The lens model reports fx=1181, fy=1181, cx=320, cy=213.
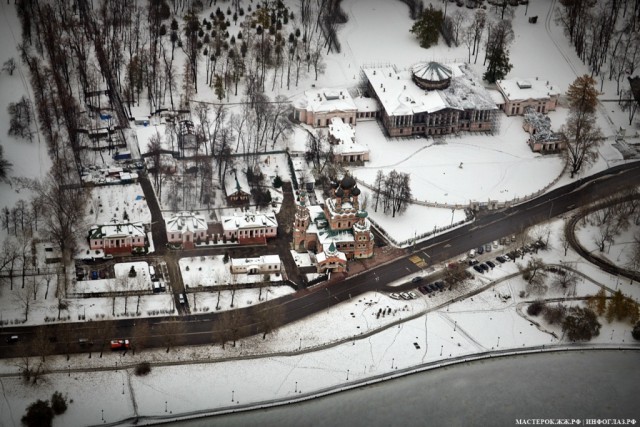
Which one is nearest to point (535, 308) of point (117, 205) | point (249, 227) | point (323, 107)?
point (249, 227)

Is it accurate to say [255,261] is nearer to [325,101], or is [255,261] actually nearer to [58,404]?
[58,404]

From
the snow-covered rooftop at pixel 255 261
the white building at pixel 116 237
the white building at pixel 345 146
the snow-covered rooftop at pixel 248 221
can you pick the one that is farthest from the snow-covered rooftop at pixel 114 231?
the white building at pixel 345 146

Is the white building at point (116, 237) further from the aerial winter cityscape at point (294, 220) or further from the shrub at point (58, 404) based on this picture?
the shrub at point (58, 404)

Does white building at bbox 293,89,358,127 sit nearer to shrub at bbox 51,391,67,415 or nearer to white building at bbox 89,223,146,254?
white building at bbox 89,223,146,254

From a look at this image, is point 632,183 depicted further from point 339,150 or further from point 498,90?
point 339,150

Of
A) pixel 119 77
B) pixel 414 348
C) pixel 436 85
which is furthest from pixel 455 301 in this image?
pixel 119 77
